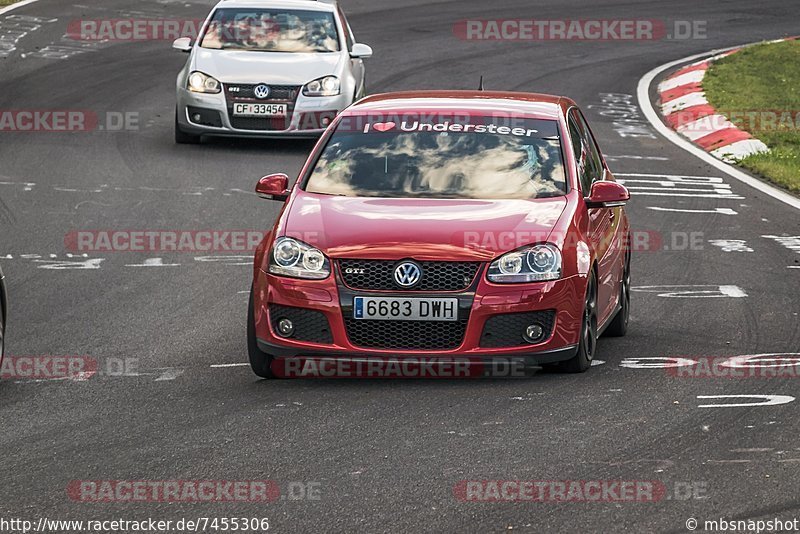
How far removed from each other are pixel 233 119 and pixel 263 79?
0.57 m

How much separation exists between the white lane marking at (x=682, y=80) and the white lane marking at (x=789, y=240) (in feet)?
33.2

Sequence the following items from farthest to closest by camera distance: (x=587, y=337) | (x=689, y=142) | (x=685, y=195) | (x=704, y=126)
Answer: (x=704, y=126) → (x=689, y=142) → (x=685, y=195) → (x=587, y=337)

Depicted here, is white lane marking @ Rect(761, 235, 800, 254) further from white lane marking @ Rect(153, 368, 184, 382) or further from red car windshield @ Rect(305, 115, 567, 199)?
white lane marking @ Rect(153, 368, 184, 382)

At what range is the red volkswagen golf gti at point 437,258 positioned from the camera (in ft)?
28.6

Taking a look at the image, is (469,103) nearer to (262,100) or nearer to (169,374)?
(169,374)

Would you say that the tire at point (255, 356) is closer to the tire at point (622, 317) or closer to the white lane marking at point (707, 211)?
the tire at point (622, 317)

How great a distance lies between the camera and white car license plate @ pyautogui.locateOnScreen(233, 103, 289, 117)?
18766 mm

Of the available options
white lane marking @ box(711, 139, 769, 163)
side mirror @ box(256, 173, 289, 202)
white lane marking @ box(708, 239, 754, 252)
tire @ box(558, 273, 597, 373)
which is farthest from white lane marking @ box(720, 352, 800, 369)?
white lane marking @ box(711, 139, 769, 163)

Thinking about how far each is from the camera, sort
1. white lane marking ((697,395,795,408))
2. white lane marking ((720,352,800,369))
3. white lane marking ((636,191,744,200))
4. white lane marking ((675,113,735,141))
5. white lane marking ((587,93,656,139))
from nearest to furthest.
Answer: white lane marking ((697,395,795,408)) < white lane marking ((720,352,800,369)) < white lane marking ((636,191,744,200)) < white lane marking ((675,113,735,141)) < white lane marking ((587,93,656,139))

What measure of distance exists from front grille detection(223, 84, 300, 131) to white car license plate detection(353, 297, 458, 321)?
408 inches

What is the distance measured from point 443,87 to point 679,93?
3403 millimetres

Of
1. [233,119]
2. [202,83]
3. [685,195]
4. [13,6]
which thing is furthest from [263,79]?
[13,6]

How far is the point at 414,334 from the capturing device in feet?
28.6

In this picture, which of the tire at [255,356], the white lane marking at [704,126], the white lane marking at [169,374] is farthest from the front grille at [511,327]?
the white lane marking at [704,126]
